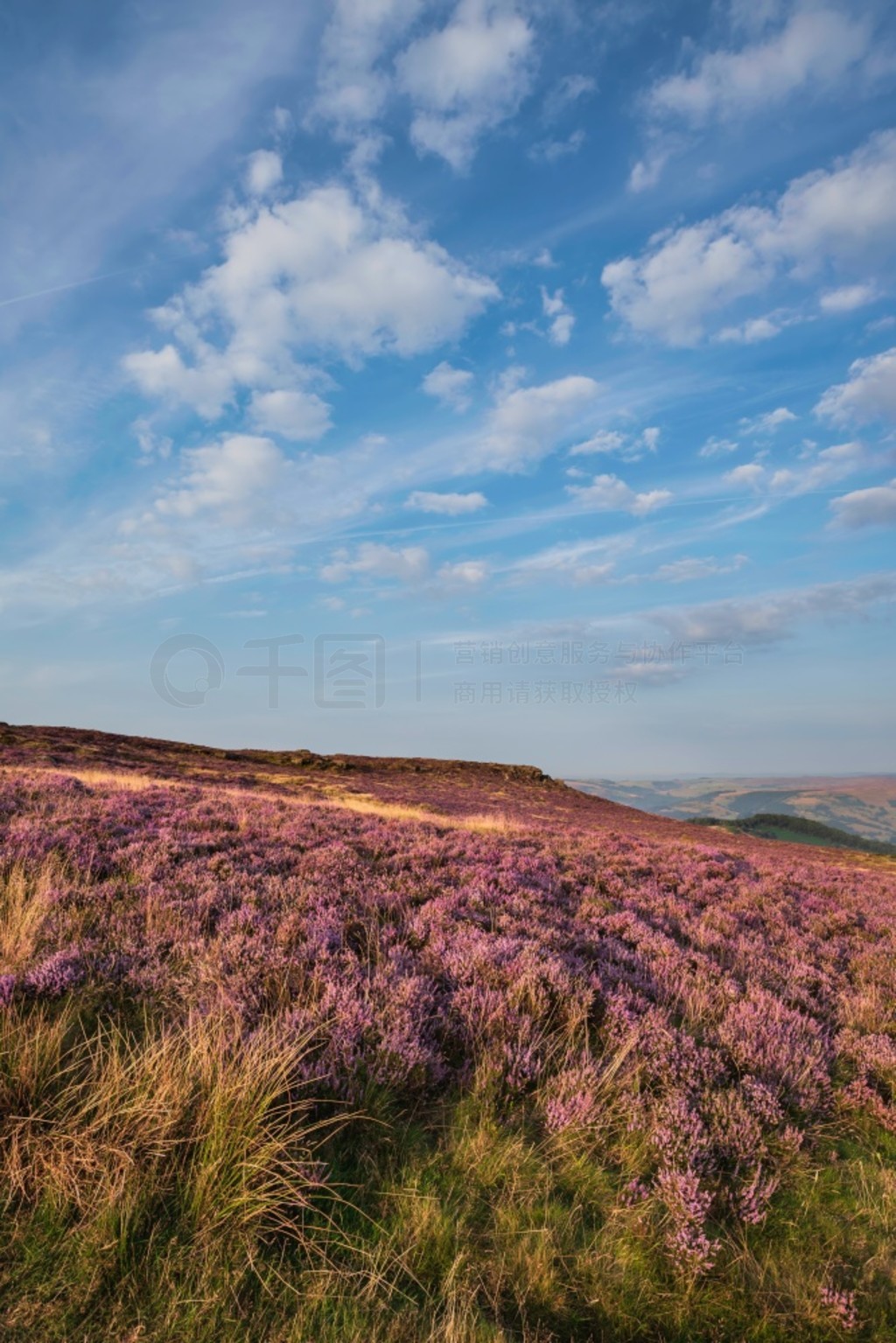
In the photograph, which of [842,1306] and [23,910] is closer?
[842,1306]

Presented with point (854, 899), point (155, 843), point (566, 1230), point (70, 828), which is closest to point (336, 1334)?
point (566, 1230)

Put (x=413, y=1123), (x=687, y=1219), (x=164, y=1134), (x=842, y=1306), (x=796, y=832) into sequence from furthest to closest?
(x=796, y=832) → (x=413, y=1123) → (x=687, y=1219) → (x=164, y=1134) → (x=842, y=1306)

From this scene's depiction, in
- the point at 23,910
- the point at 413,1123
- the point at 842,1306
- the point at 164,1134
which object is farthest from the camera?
the point at 23,910

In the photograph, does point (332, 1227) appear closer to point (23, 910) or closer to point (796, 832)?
point (23, 910)

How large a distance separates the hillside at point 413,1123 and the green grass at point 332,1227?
1 centimetres

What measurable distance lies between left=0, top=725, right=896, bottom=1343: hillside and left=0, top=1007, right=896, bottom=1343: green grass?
1 centimetres

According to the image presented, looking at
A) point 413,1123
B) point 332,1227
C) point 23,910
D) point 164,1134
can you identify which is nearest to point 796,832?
point 413,1123

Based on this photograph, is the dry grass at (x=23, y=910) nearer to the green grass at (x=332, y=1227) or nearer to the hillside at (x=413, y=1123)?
the hillside at (x=413, y=1123)

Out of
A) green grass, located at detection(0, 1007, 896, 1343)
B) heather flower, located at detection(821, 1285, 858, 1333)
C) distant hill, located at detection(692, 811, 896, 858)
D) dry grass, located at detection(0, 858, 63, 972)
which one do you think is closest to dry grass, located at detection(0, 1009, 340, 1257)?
green grass, located at detection(0, 1007, 896, 1343)

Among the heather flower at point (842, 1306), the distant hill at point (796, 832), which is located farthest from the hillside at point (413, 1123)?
the distant hill at point (796, 832)

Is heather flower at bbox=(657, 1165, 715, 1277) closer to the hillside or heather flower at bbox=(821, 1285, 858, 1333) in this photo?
the hillside

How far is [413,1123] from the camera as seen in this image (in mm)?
3350

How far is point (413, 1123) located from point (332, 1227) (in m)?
0.92

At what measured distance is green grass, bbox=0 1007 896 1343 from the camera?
2137 mm
